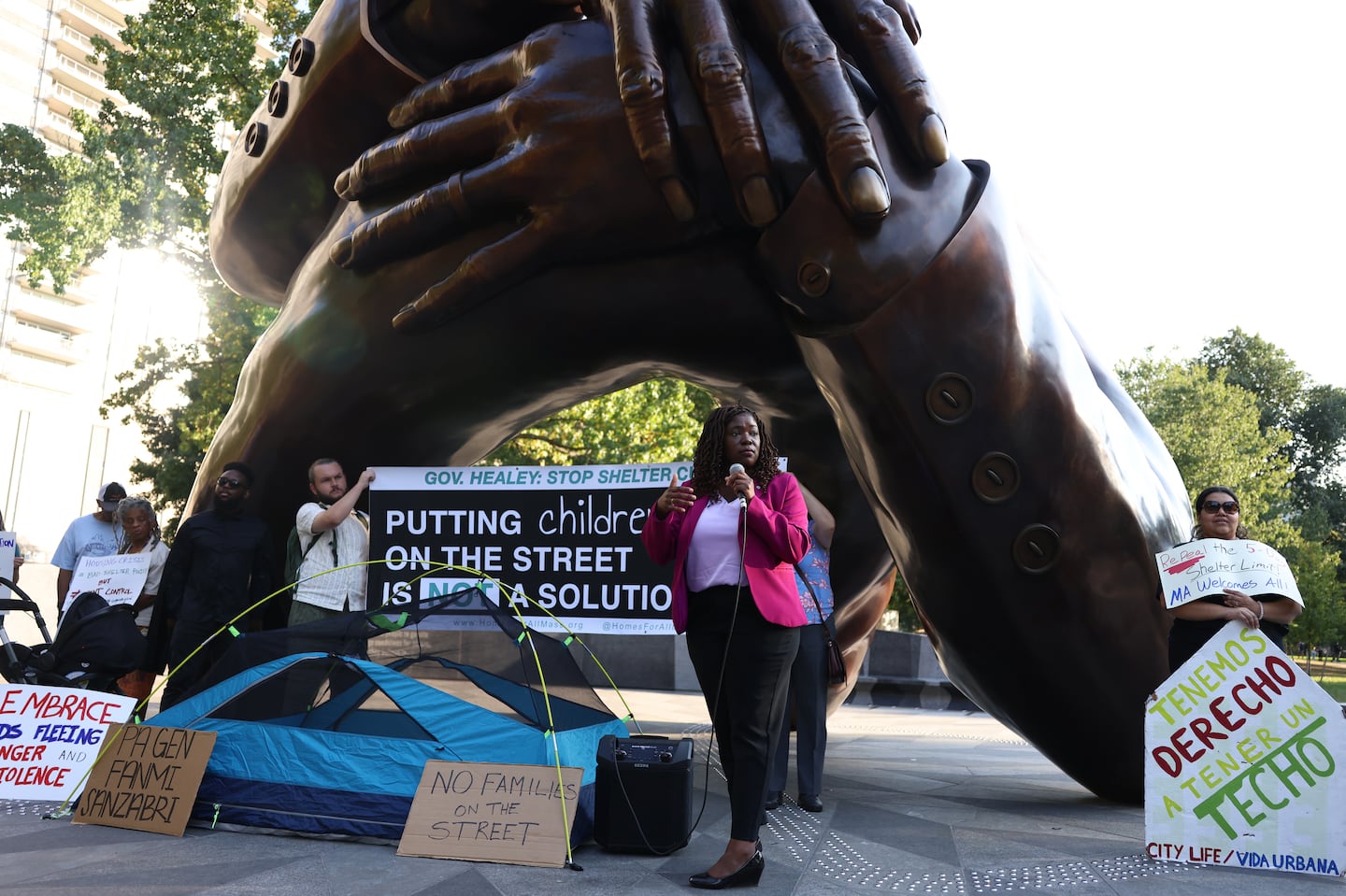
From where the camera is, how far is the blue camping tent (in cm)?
425

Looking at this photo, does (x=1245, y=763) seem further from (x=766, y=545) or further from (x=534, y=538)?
(x=534, y=538)

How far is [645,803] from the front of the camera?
13.4 feet

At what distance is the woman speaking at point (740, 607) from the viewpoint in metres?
3.60

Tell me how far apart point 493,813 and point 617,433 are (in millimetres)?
15936

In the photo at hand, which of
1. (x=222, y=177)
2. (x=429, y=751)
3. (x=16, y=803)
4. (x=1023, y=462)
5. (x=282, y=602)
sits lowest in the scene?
(x=16, y=803)

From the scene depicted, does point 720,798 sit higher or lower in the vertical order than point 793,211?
lower

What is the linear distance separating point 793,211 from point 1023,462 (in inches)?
56.5

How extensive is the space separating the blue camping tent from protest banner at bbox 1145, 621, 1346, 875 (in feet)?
7.41

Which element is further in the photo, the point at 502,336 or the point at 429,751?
the point at 502,336

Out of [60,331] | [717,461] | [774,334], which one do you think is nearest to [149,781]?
[717,461]

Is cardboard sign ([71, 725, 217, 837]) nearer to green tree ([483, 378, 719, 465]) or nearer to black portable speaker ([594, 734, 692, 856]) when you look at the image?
black portable speaker ([594, 734, 692, 856])

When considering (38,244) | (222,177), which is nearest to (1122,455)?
Result: (222,177)

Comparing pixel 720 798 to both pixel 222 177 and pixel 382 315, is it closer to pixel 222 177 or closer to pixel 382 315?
pixel 382 315

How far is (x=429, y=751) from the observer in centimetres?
434
